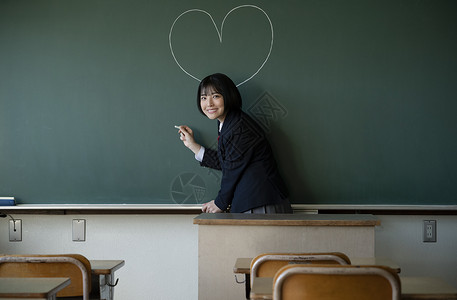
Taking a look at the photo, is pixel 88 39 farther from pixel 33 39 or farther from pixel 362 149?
pixel 362 149

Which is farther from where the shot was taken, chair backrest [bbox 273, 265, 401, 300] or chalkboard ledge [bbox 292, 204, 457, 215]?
chalkboard ledge [bbox 292, 204, 457, 215]

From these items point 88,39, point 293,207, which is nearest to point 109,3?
point 88,39

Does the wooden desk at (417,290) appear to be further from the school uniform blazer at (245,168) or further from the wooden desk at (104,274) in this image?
the school uniform blazer at (245,168)

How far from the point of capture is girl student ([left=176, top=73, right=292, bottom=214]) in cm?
306

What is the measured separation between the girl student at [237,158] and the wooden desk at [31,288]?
1624mm

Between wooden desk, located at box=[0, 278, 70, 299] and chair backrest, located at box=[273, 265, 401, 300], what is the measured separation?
0.67m

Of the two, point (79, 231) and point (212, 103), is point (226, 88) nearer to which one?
point (212, 103)

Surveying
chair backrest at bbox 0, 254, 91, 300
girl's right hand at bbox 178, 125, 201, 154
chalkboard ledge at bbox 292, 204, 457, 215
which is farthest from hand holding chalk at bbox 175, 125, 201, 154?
chair backrest at bbox 0, 254, 91, 300

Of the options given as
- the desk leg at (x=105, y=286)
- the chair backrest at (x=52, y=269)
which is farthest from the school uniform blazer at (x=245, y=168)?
the chair backrest at (x=52, y=269)

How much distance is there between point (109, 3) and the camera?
342cm

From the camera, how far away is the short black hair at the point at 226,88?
3.21 m

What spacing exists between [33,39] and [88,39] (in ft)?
1.31

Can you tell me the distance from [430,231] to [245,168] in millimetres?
1398

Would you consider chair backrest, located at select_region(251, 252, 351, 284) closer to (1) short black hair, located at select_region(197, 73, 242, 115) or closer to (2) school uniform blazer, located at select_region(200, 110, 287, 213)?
(2) school uniform blazer, located at select_region(200, 110, 287, 213)
